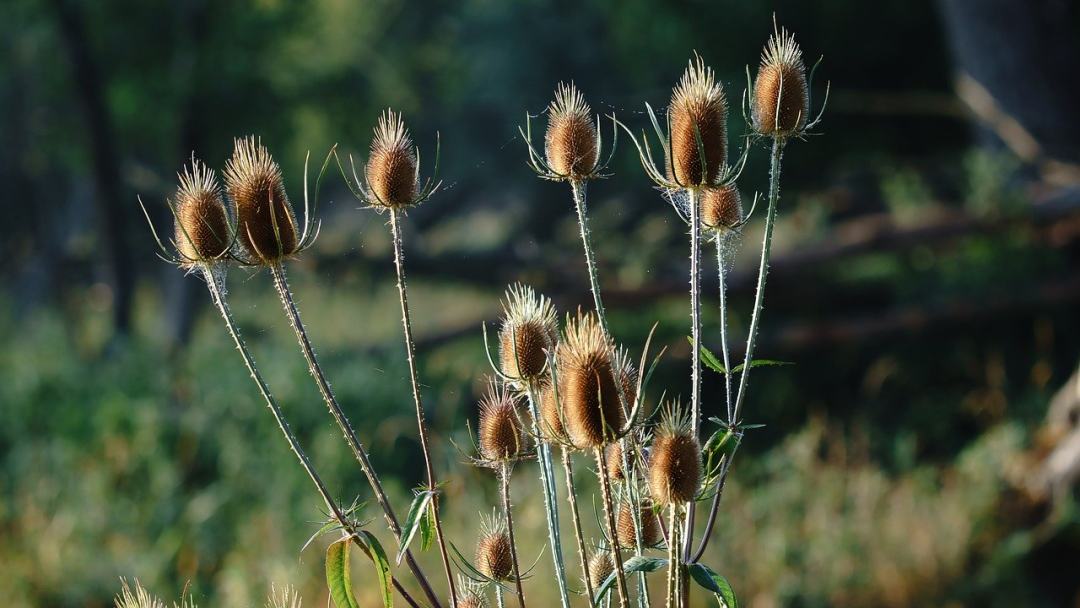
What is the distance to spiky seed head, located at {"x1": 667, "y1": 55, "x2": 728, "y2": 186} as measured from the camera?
1215mm

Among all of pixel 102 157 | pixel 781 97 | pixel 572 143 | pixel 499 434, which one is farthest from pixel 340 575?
pixel 102 157

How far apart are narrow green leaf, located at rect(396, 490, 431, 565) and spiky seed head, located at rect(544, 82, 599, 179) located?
1.34 feet

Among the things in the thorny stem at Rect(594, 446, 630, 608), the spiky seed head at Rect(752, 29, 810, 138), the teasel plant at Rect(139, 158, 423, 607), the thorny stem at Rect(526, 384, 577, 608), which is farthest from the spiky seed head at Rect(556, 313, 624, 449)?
the spiky seed head at Rect(752, 29, 810, 138)

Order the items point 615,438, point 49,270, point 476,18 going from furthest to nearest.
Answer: point 476,18
point 49,270
point 615,438

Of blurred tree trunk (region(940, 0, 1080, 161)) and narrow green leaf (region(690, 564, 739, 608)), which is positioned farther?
blurred tree trunk (region(940, 0, 1080, 161))

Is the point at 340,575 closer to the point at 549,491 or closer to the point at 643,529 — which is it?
the point at 549,491

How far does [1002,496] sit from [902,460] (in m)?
0.81

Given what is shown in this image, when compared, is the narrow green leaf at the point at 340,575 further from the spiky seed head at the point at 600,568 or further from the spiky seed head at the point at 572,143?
the spiky seed head at the point at 572,143

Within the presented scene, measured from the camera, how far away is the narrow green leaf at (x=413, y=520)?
1.19 meters

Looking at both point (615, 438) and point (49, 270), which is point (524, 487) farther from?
point (49, 270)

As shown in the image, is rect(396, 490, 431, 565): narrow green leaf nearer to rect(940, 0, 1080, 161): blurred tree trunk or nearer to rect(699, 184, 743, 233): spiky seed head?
rect(699, 184, 743, 233): spiky seed head

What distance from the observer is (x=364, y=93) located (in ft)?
39.4

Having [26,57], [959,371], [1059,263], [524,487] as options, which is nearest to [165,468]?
[524,487]

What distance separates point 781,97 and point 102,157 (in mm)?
9671
